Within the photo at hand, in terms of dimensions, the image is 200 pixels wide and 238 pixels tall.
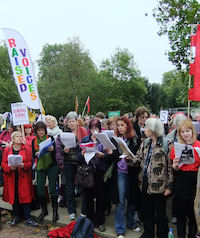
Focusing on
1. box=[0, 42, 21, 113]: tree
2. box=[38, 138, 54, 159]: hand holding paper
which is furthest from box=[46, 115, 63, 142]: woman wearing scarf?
box=[0, 42, 21, 113]: tree

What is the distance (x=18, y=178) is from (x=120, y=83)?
2722 centimetres

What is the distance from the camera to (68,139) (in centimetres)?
414

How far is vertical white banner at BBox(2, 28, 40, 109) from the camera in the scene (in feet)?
17.1

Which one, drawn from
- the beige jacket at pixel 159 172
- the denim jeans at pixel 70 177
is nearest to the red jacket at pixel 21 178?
the denim jeans at pixel 70 177

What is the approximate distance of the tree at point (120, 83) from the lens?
97.0 feet

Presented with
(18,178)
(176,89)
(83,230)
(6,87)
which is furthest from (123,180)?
(176,89)

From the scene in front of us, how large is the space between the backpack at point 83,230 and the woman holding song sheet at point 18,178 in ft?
3.75

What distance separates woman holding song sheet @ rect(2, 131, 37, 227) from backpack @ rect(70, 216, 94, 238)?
3.75ft

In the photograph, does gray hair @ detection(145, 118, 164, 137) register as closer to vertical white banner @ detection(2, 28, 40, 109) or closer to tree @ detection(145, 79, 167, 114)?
vertical white banner @ detection(2, 28, 40, 109)

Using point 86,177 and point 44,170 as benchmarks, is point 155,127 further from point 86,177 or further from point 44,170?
point 44,170

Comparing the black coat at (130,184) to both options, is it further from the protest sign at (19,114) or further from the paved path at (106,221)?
the protest sign at (19,114)

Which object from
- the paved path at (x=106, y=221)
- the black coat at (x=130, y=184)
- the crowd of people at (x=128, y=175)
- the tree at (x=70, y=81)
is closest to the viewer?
the crowd of people at (x=128, y=175)

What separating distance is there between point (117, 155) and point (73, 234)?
59.2 inches

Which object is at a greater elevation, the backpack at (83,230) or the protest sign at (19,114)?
the protest sign at (19,114)
